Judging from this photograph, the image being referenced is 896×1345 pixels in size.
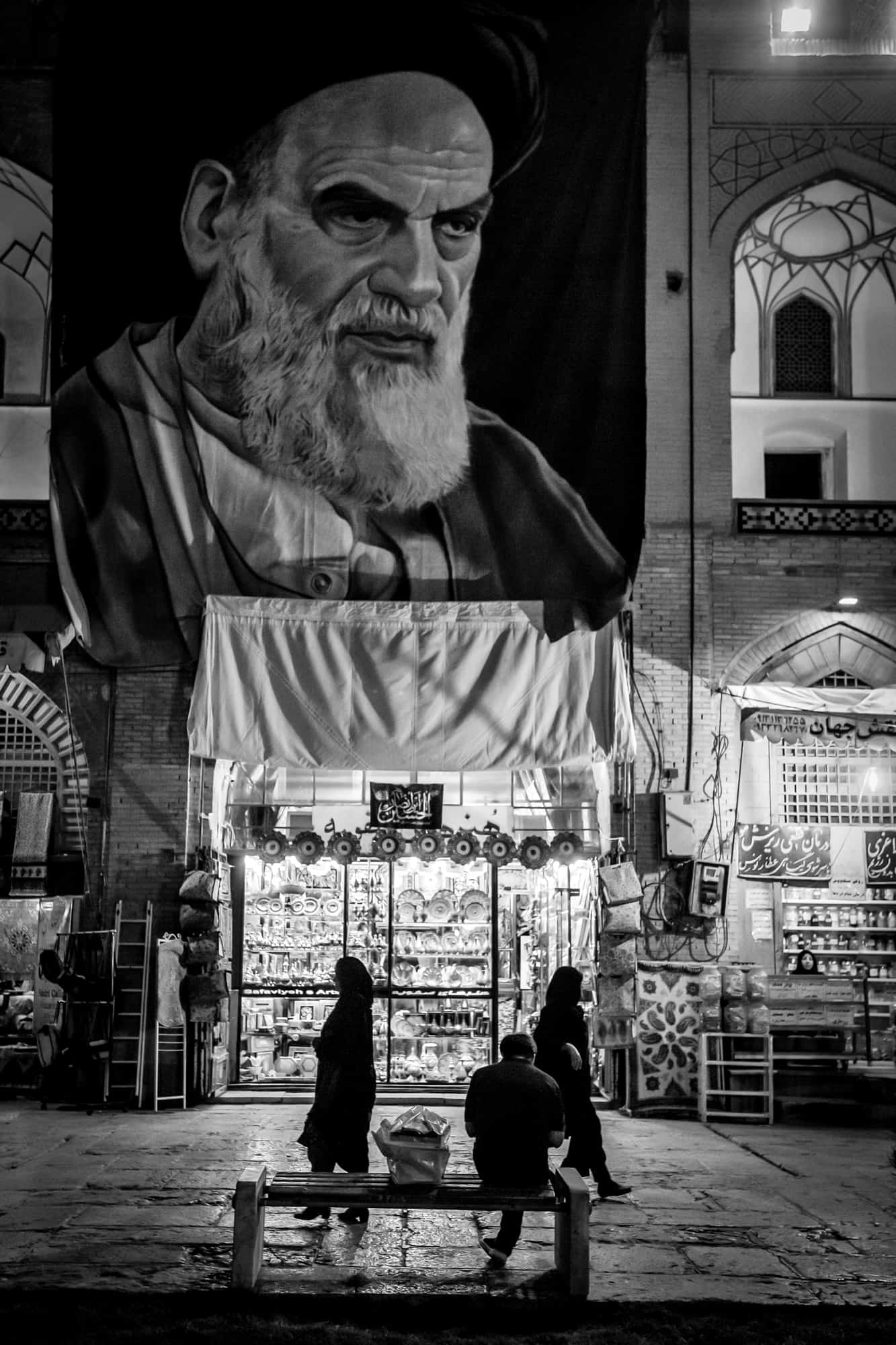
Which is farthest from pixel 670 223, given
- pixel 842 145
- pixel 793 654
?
pixel 793 654

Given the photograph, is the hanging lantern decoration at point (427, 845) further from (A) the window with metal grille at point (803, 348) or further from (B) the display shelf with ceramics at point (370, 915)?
(A) the window with metal grille at point (803, 348)

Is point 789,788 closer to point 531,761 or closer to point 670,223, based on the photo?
point 531,761

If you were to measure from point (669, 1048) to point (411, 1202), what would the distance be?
774 centimetres

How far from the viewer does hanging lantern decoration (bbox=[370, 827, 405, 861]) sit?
1571cm

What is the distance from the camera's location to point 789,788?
1672 centimetres

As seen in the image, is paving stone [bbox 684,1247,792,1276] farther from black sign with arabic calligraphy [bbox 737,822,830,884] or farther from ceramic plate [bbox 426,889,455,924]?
ceramic plate [bbox 426,889,455,924]

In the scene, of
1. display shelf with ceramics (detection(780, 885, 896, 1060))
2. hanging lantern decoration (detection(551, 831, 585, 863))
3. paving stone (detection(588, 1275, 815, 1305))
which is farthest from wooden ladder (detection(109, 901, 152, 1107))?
paving stone (detection(588, 1275, 815, 1305))

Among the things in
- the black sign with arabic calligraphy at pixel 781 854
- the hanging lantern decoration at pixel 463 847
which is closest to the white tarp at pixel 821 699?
the black sign with arabic calligraphy at pixel 781 854

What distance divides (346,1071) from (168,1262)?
1.62 m

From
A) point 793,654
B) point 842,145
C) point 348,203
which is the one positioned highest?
point 842,145

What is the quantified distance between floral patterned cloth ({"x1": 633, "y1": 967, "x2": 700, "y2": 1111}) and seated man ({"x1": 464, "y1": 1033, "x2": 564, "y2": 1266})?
6.96m

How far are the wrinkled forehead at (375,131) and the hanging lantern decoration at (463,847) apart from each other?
7.21 metres

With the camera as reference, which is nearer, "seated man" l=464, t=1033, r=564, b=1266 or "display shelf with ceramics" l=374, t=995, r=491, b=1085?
"seated man" l=464, t=1033, r=564, b=1266

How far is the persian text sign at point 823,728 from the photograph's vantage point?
15.7 meters
